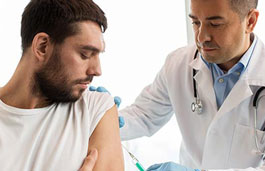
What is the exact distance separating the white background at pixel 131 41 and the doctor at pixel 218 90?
968 millimetres

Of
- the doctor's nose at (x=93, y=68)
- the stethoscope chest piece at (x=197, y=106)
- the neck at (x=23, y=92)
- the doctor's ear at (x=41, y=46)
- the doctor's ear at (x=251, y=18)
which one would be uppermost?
the doctor's ear at (x=41, y=46)

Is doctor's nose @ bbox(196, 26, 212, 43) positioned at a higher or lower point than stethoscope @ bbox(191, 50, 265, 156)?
higher

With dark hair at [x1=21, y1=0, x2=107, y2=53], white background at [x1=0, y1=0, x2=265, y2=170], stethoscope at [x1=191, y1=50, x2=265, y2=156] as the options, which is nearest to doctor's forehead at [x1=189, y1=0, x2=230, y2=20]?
stethoscope at [x1=191, y1=50, x2=265, y2=156]

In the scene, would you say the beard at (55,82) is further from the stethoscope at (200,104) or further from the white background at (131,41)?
the white background at (131,41)

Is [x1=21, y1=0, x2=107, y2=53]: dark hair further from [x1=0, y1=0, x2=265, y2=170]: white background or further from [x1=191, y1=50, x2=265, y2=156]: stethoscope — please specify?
[x1=0, y1=0, x2=265, y2=170]: white background

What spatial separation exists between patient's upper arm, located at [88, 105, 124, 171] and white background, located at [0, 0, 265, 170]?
144 cm

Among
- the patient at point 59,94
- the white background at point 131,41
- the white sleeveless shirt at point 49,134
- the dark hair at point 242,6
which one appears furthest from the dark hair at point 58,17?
the white background at point 131,41

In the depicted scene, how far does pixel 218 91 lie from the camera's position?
5.92 ft

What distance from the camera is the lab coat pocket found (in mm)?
1673

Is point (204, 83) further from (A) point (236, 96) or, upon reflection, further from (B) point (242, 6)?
(B) point (242, 6)

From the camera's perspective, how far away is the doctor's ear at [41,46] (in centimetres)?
139

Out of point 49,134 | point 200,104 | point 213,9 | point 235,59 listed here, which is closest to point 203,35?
point 213,9

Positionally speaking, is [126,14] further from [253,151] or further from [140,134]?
[253,151]

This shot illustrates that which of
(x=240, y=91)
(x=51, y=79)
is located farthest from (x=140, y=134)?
(x=51, y=79)
